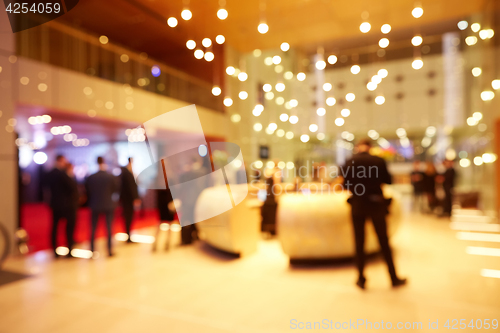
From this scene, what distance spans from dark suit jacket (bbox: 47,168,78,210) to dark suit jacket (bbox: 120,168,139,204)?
2.32ft

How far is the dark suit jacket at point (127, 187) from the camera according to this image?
505 cm

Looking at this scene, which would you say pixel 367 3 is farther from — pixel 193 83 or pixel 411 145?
pixel 411 145

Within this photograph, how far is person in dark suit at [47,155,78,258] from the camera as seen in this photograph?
4.76 meters

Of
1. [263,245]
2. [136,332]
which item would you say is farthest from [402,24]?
[136,332]

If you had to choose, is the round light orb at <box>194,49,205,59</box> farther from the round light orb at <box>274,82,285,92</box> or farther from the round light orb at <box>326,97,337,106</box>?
the round light orb at <box>326,97,337,106</box>

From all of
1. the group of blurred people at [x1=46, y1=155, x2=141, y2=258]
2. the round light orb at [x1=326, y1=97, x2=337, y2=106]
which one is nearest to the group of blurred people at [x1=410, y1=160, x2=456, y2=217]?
the round light orb at [x1=326, y1=97, x2=337, y2=106]

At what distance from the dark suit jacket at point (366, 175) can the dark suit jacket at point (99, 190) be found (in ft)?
11.1

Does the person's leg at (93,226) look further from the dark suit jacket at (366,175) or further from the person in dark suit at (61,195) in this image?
the dark suit jacket at (366,175)

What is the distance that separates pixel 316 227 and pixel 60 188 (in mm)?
3640

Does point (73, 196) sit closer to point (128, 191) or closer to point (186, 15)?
point (128, 191)

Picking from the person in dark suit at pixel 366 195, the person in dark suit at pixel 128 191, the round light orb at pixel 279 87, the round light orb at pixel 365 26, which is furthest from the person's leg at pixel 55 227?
the round light orb at pixel 365 26

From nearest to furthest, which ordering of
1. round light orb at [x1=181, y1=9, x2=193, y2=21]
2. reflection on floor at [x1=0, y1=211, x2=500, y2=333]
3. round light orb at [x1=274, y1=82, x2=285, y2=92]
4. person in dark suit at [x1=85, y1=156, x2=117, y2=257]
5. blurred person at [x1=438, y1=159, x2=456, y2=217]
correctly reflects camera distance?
reflection on floor at [x1=0, y1=211, x2=500, y2=333]
round light orb at [x1=181, y1=9, x2=193, y2=21]
round light orb at [x1=274, y1=82, x2=285, y2=92]
person in dark suit at [x1=85, y1=156, x2=117, y2=257]
blurred person at [x1=438, y1=159, x2=456, y2=217]

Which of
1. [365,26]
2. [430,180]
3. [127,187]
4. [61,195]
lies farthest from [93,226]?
[430,180]

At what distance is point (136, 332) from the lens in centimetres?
254
